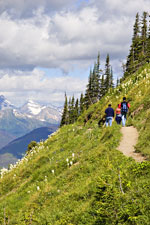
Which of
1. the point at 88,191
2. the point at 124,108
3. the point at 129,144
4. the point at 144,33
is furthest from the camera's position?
the point at 144,33

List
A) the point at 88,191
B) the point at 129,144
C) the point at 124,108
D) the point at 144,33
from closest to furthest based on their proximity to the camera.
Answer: the point at 88,191, the point at 129,144, the point at 124,108, the point at 144,33

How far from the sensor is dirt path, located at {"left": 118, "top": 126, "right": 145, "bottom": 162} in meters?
9.63

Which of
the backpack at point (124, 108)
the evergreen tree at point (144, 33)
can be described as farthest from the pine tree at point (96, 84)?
the backpack at point (124, 108)

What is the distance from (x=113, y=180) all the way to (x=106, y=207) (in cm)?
184

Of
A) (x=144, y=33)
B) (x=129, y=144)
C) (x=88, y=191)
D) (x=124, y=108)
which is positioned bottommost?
(x=88, y=191)

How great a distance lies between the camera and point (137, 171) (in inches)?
294

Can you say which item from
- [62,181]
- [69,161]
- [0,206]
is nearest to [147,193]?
[62,181]

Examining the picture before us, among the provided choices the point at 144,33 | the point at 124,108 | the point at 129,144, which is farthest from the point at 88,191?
the point at 144,33

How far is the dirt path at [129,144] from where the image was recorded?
963 centimetres

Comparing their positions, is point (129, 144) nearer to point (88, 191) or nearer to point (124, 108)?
point (88, 191)

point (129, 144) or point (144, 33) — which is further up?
point (144, 33)

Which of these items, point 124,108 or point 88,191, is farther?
point 124,108

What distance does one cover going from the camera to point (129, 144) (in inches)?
452

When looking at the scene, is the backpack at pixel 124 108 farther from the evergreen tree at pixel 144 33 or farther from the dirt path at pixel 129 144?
the evergreen tree at pixel 144 33
